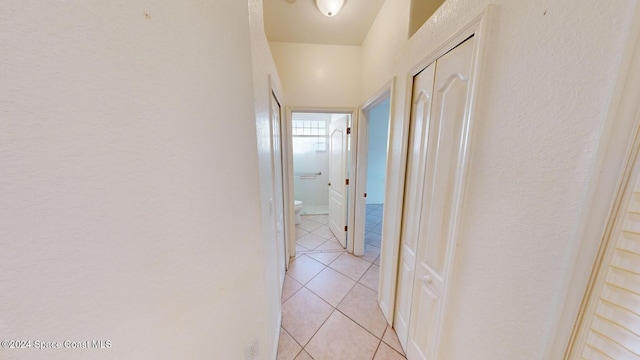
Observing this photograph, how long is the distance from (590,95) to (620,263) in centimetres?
39

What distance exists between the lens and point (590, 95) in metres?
0.43

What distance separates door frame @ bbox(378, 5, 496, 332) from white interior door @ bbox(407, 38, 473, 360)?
0.10 feet

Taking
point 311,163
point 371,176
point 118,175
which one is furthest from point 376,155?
point 118,175

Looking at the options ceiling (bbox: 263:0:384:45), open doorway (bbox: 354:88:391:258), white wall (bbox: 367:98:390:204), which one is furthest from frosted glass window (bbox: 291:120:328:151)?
ceiling (bbox: 263:0:384:45)

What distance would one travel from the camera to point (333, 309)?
1646 millimetres

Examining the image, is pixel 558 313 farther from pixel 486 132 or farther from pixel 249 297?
pixel 249 297

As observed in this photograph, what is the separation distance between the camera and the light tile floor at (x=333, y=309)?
1.32 meters

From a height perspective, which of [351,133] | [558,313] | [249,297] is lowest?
[249,297]

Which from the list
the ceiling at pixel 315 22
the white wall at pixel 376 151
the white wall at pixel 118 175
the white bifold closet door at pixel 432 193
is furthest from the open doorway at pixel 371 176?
the white wall at pixel 118 175

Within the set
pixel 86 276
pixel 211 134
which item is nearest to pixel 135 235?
pixel 86 276

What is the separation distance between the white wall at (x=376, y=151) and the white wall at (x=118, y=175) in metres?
3.90

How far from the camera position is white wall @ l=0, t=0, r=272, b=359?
31 centimetres

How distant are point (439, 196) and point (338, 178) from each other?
176cm

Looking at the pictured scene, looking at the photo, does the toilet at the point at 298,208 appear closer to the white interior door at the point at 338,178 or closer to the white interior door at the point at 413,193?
the white interior door at the point at 338,178
